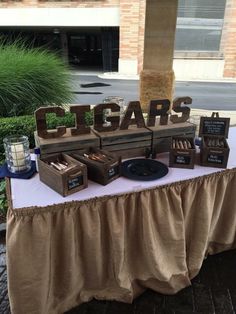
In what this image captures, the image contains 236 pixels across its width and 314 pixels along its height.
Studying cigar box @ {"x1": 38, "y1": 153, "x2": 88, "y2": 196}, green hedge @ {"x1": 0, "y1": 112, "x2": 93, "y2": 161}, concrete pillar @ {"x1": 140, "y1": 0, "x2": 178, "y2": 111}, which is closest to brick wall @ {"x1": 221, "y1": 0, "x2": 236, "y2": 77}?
concrete pillar @ {"x1": 140, "y1": 0, "x2": 178, "y2": 111}

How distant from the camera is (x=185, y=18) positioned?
39.2ft

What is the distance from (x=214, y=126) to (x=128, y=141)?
0.54 metres

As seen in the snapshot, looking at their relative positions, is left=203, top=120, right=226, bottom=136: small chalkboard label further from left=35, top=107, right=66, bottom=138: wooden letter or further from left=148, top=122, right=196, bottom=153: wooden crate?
left=35, top=107, right=66, bottom=138: wooden letter

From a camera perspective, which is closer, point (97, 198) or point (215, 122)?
point (97, 198)

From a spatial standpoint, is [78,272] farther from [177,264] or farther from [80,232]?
A: [177,264]

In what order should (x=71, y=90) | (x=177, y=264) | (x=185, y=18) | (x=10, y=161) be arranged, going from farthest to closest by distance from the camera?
(x=185, y=18) → (x=71, y=90) → (x=177, y=264) → (x=10, y=161)

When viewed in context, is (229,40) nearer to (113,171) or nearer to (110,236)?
(113,171)

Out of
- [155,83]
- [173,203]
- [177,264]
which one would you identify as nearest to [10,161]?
[173,203]

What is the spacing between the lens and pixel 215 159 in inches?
63.0

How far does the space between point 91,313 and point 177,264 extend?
55 cm

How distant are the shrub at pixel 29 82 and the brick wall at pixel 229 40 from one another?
941 cm

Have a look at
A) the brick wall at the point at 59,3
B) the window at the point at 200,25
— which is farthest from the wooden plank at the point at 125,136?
the brick wall at the point at 59,3

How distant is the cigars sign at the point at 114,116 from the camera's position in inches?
57.7

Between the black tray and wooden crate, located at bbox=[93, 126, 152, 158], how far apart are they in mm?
60
